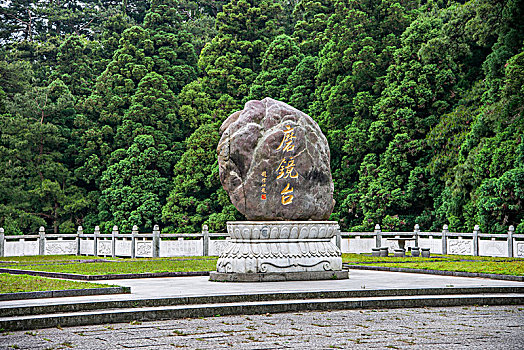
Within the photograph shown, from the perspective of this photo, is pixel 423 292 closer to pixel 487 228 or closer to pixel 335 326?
pixel 335 326

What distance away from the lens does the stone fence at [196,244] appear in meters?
23.4

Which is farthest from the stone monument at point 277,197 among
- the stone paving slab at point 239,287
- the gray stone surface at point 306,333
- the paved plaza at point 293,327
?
the gray stone surface at point 306,333

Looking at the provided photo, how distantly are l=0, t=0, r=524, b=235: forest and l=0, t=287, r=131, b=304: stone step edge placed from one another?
57.8ft

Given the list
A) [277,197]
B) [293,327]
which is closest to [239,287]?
[277,197]

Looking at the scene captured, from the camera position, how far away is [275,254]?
13.2 metres

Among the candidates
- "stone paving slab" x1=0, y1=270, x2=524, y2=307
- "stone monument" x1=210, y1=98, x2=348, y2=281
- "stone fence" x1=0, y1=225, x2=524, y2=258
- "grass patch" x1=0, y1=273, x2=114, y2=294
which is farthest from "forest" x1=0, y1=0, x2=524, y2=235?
"grass patch" x1=0, y1=273, x2=114, y2=294

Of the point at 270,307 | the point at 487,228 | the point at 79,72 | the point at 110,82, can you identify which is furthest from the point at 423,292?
the point at 79,72

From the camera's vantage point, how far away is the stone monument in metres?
13.2

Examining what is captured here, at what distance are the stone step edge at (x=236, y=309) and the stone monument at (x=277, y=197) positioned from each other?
3.17m

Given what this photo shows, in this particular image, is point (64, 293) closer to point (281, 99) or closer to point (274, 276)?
point (274, 276)

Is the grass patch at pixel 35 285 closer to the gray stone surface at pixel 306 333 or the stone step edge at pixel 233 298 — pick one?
the stone step edge at pixel 233 298

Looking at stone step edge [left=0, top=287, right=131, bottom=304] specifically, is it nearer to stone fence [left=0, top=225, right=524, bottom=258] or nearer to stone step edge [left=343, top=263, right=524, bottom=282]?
stone step edge [left=343, top=263, right=524, bottom=282]

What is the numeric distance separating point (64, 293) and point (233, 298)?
9.09ft

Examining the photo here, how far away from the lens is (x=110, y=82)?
38.7 m
